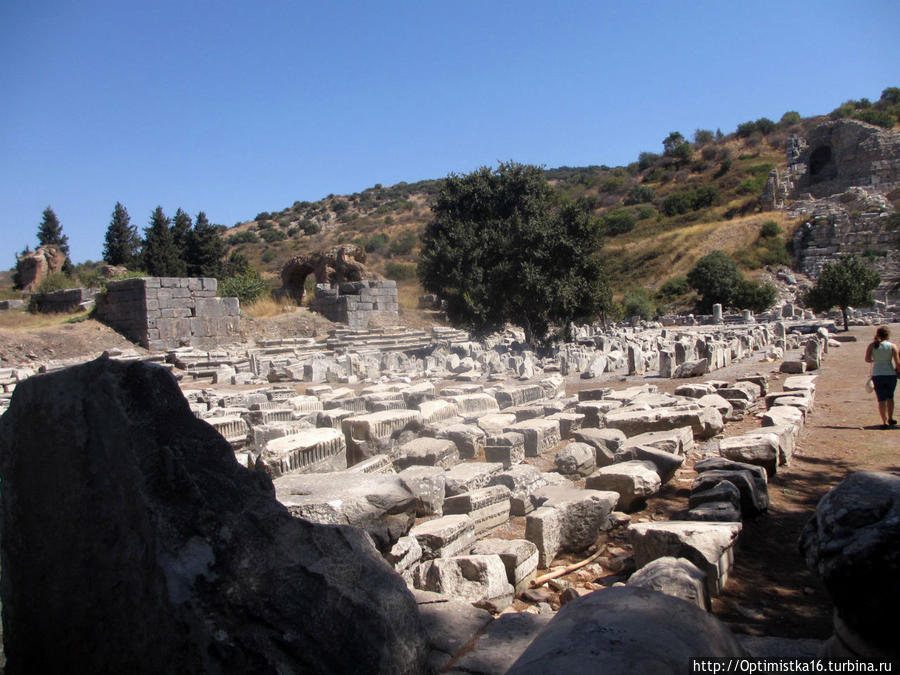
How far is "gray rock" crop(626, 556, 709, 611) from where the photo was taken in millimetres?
2711

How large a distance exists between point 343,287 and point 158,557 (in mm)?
21064

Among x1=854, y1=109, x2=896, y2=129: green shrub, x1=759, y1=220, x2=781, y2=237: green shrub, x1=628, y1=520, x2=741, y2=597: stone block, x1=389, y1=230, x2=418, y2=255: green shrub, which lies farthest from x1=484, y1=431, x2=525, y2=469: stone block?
x1=854, y1=109, x2=896, y2=129: green shrub

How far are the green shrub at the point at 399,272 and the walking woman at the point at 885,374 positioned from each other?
3356cm

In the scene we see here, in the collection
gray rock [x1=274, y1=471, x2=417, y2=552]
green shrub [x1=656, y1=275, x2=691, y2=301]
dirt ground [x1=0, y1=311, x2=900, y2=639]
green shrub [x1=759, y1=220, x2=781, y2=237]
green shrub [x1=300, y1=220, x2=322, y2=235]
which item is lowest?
dirt ground [x1=0, y1=311, x2=900, y2=639]

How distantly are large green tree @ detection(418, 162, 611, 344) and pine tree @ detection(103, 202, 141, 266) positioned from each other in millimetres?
25244

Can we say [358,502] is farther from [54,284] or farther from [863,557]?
[54,284]

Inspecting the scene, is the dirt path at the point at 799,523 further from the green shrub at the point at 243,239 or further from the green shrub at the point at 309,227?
the green shrub at the point at 243,239

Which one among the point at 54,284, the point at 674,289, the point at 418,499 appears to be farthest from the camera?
the point at 674,289

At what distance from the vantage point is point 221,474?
7.07 feet

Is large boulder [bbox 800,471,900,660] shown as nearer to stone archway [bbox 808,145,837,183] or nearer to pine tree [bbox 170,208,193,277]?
pine tree [bbox 170,208,193,277]

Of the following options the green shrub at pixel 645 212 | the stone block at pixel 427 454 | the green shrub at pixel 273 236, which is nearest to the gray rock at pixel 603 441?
the stone block at pixel 427 454

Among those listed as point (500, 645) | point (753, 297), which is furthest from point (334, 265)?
point (500, 645)

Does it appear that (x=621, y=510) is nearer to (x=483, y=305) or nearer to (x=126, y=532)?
(x=126, y=532)

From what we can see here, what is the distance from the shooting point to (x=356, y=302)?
2197cm
